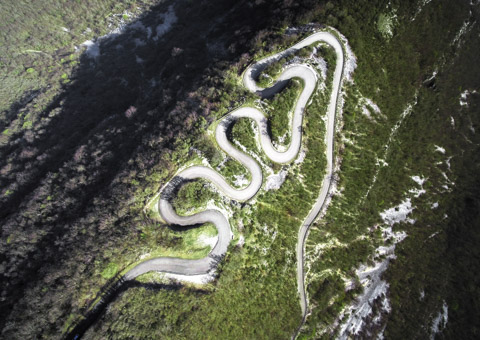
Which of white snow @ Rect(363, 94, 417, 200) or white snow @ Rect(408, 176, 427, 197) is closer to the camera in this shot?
white snow @ Rect(363, 94, 417, 200)

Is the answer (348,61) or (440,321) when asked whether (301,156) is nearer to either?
(348,61)

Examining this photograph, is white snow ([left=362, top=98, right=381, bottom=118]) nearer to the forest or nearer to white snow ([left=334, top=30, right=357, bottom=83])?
the forest

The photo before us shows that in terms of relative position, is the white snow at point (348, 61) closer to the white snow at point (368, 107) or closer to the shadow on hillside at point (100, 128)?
the white snow at point (368, 107)

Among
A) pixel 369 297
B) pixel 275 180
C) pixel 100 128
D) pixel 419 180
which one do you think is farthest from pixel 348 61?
pixel 100 128

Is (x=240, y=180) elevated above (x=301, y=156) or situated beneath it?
elevated above

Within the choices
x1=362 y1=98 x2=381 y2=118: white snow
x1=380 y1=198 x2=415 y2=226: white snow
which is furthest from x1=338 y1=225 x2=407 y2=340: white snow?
x1=362 y1=98 x2=381 y2=118: white snow
